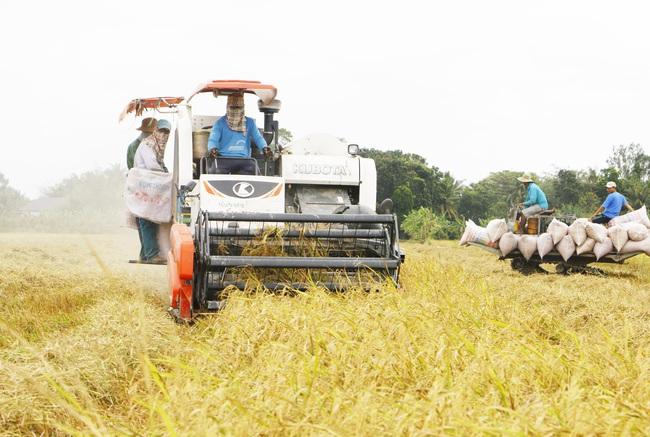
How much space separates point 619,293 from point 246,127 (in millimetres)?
4560

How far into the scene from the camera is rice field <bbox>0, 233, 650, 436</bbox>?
9.13ft

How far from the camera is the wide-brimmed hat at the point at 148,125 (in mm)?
9992

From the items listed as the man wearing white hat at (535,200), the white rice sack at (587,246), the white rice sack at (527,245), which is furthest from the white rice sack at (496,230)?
the white rice sack at (587,246)

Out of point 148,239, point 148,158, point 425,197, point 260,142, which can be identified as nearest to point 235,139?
point 260,142

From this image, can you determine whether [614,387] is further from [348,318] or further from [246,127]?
[246,127]

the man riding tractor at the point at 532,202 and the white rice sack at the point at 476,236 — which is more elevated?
the man riding tractor at the point at 532,202

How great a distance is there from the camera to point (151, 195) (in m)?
8.92

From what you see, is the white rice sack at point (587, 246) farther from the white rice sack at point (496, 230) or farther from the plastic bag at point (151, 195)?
the plastic bag at point (151, 195)

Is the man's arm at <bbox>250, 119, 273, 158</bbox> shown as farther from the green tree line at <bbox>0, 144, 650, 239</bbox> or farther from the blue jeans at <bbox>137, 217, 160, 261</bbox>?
the green tree line at <bbox>0, 144, 650, 239</bbox>

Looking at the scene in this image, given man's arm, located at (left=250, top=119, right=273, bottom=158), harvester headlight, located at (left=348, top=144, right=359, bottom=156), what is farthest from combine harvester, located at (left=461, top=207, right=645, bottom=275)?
man's arm, located at (left=250, top=119, right=273, bottom=158)

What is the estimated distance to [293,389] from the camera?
3.19 metres

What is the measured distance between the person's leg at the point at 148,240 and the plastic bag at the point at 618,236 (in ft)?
21.2

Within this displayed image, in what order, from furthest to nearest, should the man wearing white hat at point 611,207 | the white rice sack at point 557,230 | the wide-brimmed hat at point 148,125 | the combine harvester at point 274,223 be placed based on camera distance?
the man wearing white hat at point 611,207, the white rice sack at point 557,230, the wide-brimmed hat at point 148,125, the combine harvester at point 274,223

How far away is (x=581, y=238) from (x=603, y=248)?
0.35m
